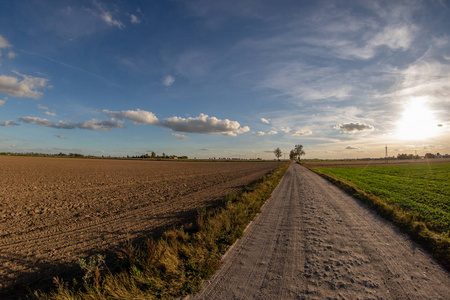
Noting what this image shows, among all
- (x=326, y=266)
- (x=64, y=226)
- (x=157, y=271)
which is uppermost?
(x=157, y=271)

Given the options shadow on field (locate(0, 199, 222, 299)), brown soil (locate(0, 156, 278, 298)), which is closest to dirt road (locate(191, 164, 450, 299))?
shadow on field (locate(0, 199, 222, 299))

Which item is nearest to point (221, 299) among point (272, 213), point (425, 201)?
point (272, 213)

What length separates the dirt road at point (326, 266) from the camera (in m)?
4.14

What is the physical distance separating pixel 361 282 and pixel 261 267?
2.36m

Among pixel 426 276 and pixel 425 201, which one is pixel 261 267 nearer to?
pixel 426 276

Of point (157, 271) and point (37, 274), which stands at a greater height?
point (157, 271)

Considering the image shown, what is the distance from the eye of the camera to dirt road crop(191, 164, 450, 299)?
414 cm

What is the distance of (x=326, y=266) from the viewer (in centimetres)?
507

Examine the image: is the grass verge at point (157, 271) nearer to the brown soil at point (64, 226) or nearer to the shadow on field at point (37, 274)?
the shadow on field at point (37, 274)

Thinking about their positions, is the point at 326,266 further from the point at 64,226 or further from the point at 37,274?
the point at 64,226

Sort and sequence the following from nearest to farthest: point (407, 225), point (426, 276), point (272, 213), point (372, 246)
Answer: point (426, 276) → point (372, 246) → point (407, 225) → point (272, 213)

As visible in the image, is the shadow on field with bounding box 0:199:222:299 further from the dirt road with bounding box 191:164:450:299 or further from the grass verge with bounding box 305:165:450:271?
the grass verge with bounding box 305:165:450:271

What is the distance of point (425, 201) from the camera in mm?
13250

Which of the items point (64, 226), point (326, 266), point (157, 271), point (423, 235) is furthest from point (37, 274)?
point (423, 235)
